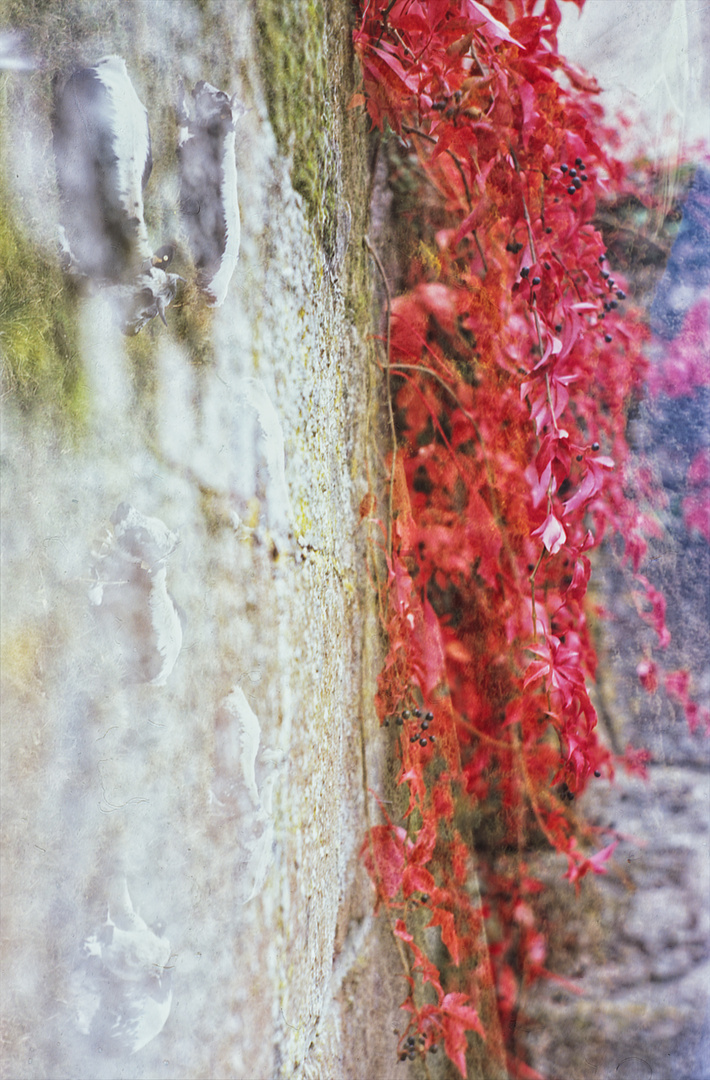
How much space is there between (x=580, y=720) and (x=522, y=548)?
0.86 feet

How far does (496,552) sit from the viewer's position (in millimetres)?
1096

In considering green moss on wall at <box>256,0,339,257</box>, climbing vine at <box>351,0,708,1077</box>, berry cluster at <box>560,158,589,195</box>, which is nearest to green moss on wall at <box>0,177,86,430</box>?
green moss on wall at <box>256,0,339,257</box>

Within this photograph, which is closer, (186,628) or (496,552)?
(186,628)

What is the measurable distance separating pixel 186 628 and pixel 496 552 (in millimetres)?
612

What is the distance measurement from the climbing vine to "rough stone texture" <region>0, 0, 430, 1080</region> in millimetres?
211

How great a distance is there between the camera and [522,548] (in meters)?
1.09

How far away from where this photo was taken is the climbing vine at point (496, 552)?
3.33 feet

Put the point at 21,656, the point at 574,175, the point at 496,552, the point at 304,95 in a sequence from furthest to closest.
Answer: the point at 496,552 → the point at 574,175 → the point at 304,95 → the point at 21,656

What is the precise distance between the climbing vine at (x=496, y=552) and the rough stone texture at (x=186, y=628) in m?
0.21

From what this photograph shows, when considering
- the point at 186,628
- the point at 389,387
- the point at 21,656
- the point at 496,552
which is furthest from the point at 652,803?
the point at 21,656

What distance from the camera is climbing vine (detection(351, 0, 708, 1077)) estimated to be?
101cm

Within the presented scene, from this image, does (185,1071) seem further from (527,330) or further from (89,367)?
(527,330)

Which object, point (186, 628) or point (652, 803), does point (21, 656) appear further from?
point (652, 803)

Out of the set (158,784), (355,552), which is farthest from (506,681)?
(158,784)
